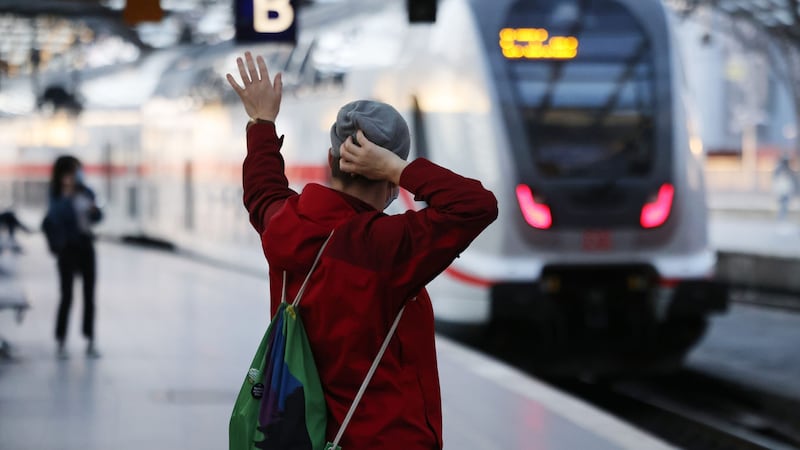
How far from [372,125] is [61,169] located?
7.71m

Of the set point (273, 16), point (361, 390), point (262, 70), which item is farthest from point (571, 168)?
point (361, 390)

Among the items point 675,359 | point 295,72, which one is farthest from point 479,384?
point 295,72

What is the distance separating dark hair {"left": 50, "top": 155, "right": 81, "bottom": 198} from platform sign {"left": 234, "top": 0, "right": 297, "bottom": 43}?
60.0 inches

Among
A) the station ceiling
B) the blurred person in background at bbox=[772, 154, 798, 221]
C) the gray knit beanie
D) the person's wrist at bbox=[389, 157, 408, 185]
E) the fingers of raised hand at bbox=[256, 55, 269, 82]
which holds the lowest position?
the blurred person in background at bbox=[772, 154, 798, 221]

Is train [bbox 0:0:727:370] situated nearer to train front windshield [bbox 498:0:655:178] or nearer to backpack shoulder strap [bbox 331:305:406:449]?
train front windshield [bbox 498:0:655:178]

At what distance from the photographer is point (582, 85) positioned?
10.8 m

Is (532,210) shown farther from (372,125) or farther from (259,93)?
(372,125)

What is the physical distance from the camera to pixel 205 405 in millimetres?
8516

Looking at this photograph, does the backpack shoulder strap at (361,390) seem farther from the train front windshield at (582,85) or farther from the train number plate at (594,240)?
the train front windshield at (582,85)

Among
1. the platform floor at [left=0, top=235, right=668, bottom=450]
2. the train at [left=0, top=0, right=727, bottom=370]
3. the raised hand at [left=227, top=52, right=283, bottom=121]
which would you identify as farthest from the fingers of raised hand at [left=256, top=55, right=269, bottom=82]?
the train at [left=0, top=0, right=727, bottom=370]

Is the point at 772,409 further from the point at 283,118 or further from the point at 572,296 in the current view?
the point at 283,118

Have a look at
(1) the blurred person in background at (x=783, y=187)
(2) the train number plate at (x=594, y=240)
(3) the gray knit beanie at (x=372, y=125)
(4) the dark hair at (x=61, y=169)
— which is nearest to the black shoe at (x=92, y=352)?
(4) the dark hair at (x=61, y=169)

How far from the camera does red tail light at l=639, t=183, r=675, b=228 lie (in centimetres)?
1069

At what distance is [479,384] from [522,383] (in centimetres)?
28
